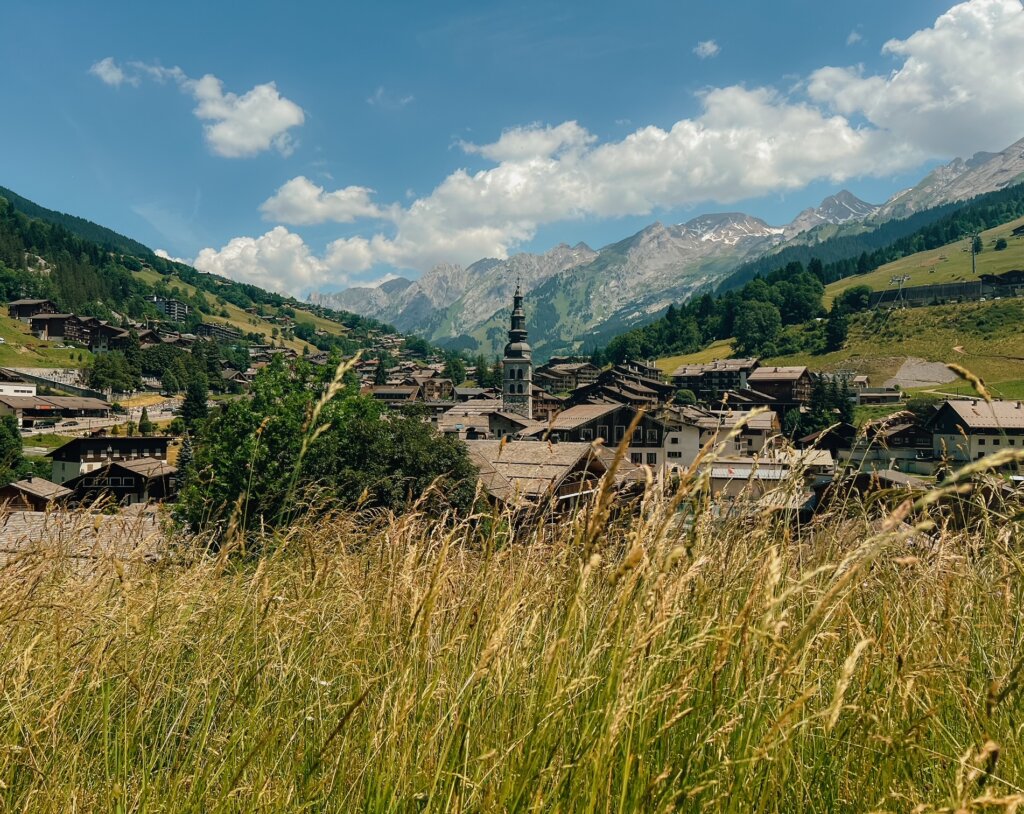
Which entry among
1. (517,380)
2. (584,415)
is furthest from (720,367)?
(584,415)

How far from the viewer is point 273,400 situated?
104 feet

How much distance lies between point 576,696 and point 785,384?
379 feet

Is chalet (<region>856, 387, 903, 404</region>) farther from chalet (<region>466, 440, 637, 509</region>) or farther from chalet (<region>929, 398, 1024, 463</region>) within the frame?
chalet (<region>929, 398, 1024, 463</region>)

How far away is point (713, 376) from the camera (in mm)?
122250

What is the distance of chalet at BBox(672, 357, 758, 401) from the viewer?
118 metres

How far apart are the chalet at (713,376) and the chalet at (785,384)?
4923mm

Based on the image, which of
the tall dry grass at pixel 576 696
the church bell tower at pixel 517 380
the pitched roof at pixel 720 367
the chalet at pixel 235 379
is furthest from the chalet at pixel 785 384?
the chalet at pixel 235 379

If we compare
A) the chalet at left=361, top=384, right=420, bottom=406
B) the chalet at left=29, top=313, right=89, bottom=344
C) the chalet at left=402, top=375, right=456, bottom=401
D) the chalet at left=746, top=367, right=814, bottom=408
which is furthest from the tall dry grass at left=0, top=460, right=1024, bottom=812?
the chalet at left=29, top=313, right=89, bottom=344

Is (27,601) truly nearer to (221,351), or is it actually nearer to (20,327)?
(20,327)

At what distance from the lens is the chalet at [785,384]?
10669 cm

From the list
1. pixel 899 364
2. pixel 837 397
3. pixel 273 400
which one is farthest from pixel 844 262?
pixel 273 400

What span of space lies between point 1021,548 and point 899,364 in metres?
125

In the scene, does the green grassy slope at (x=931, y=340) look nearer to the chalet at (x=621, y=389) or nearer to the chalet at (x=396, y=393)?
the chalet at (x=621, y=389)

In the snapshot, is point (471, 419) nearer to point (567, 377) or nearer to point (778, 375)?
point (778, 375)
